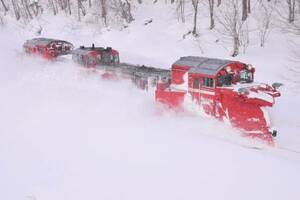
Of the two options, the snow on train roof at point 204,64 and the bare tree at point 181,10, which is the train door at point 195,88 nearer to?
the snow on train roof at point 204,64

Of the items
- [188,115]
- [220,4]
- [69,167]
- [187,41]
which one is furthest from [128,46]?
[69,167]

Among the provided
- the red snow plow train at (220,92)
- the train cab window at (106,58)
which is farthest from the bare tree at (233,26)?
the train cab window at (106,58)

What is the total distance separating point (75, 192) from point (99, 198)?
2.95 feet

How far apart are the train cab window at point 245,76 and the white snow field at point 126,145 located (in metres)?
2.03

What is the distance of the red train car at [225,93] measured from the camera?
524 inches

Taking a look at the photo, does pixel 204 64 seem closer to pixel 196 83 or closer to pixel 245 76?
pixel 196 83

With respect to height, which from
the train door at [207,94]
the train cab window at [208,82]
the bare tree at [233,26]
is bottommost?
the train door at [207,94]

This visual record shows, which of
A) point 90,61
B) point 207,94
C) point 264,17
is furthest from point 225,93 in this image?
point 264,17

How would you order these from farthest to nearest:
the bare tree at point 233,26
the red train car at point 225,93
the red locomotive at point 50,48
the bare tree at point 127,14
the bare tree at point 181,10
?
the bare tree at point 127,14, the bare tree at point 181,10, the red locomotive at point 50,48, the bare tree at point 233,26, the red train car at point 225,93

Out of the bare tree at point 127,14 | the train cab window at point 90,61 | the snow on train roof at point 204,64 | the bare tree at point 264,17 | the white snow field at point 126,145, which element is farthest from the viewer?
the bare tree at point 127,14

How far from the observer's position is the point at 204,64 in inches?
593

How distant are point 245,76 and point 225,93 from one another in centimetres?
160

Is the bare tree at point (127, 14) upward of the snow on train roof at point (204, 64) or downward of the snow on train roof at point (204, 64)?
upward

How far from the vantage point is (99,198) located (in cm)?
1184
